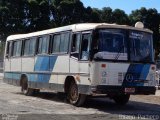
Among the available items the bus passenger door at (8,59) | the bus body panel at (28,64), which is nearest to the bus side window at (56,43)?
the bus body panel at (28,64)

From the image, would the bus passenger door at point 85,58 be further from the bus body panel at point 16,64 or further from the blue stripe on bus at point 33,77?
the bus body panel at point 16,64

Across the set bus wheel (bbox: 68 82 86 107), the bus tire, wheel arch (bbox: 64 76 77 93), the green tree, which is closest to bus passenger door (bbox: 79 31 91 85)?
bus wheel (bbox: 68 82 86 107)

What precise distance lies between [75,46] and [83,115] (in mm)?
3575

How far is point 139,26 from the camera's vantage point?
1675 centimetres

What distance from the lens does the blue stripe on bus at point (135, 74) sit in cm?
1570

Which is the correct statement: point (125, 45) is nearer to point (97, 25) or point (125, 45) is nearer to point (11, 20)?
point (97, 25)

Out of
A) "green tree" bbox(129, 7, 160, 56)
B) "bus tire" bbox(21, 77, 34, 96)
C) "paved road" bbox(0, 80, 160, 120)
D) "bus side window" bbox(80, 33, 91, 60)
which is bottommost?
"paved road" bbox(0, 80, 160, 120)

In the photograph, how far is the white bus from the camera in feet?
50.3

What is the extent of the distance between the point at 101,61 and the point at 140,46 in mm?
1791

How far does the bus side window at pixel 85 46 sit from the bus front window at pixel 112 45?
0.43m

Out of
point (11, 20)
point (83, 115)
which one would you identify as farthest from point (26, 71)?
point (11, 20)

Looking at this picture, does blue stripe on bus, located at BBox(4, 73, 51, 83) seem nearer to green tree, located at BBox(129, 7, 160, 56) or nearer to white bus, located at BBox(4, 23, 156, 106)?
white bus, located at BBox(4, 23, 156, 106)

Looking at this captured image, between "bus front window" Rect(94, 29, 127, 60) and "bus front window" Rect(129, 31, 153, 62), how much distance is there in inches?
Result: 13.3

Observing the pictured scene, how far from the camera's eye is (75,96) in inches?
660
